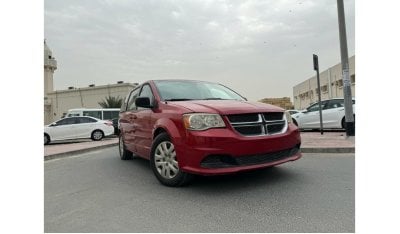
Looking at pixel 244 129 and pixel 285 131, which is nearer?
pixel 244 129

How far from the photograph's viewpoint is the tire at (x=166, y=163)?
470cm

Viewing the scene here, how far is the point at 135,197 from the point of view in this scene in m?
4.47

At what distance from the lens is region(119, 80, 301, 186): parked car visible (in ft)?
14.0

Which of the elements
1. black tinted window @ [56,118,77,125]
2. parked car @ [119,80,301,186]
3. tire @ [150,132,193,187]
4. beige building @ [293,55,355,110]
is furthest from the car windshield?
beige building @ [293,55,355,110]

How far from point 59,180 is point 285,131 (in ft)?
12.5

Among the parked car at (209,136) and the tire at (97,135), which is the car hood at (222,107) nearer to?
the parked car at (209,136)

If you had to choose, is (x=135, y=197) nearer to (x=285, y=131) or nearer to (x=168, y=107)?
(x=168, y=107)

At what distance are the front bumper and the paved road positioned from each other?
36cm

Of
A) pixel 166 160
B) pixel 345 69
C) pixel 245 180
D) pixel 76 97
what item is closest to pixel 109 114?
pixel 345 69

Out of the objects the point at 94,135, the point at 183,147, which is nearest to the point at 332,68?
the point at 94,135

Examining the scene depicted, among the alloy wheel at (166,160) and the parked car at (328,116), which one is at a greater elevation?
the parked car at (328,116)

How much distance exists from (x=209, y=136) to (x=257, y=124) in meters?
0.69

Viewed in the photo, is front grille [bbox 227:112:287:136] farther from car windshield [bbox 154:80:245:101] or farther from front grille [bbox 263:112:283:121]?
car windshield [bbox 154:80:245:101]

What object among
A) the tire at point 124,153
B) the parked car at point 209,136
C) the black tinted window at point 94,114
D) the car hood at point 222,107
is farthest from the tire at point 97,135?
the car hood at point 222,107
